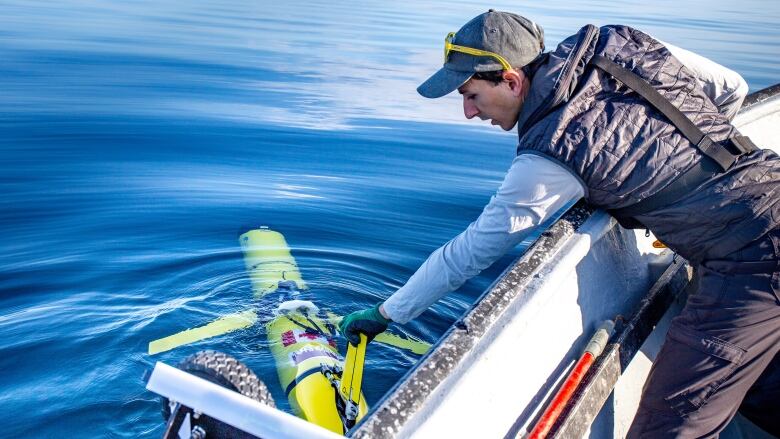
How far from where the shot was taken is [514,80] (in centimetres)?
281

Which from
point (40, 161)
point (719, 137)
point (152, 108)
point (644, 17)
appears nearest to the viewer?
point (719, 137)

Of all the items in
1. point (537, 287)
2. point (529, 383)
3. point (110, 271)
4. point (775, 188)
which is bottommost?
point (110, 271)

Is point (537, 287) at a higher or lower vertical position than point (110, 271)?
higher

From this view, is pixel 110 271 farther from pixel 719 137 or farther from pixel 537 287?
pixel 719 137

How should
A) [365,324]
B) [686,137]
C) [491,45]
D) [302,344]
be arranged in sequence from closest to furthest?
[686,137]
[491,45]
[365,324]
[302,344]

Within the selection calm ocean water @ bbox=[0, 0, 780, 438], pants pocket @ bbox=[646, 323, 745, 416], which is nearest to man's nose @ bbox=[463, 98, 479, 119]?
pants pocket @ bbox=[646, 323, 745, 416]

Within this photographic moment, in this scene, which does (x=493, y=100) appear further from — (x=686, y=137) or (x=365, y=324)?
(x=365, y=324)

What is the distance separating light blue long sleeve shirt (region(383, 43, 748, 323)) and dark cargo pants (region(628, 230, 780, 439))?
0.61m

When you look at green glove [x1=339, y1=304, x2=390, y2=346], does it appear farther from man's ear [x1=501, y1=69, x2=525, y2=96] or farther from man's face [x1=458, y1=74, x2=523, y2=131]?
man's ear [x1=501, y1=69, x2=525, y2=96]

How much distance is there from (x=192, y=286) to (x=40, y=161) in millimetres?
3658

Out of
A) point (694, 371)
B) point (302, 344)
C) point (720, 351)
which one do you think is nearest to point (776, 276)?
point (720, 351)

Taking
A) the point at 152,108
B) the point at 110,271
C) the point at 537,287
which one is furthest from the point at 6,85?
the point at 537,287

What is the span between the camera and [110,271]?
595 centimetres

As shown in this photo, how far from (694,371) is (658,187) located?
65 centimetres
